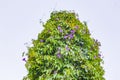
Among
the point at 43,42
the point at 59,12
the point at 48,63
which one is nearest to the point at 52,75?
the point at 48,63

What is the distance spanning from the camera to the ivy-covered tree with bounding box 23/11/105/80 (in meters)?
8.95

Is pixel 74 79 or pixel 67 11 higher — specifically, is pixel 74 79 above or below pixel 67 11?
below

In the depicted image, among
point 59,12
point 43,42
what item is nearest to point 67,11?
point 59,12

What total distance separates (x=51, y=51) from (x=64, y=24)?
815 millimetres

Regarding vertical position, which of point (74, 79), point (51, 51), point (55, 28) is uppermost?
point (55, 28)

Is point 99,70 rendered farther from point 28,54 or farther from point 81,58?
point 28,54

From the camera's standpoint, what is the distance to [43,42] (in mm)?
9414

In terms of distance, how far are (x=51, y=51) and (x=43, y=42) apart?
406 millimetres

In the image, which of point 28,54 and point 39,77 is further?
point 28,54

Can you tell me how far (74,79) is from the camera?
29.3ft

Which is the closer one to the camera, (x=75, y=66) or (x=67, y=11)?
(x=75, y=66)

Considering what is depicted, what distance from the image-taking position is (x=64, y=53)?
9031 millimetres

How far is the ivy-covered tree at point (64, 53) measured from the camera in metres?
8.95

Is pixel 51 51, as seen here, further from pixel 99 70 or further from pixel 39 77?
pixel 99 70
